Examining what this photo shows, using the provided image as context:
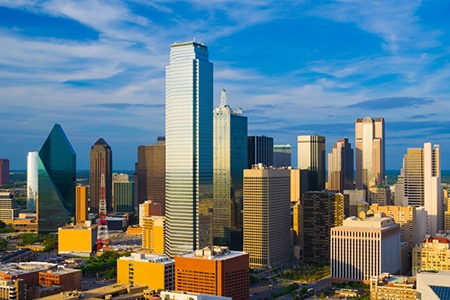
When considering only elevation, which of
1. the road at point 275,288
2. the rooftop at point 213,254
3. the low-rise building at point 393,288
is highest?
the rooftop at point 213,254

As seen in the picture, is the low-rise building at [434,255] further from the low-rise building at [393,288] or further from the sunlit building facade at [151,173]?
the sunlit building facade at [151,173]

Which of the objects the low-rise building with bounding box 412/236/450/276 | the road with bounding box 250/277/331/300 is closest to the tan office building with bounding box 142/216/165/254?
the road with bounding box 250/277/331/300

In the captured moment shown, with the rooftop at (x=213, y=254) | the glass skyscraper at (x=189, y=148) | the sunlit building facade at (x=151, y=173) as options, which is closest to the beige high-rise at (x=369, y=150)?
the sunlit building facade at (x=151, y=173)

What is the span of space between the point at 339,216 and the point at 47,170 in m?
58.1

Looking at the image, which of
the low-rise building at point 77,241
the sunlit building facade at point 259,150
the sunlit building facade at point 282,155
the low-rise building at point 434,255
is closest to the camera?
the low-rise building at point 434,255

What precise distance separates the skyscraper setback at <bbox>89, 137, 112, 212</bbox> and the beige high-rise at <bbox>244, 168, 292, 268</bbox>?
266 feet

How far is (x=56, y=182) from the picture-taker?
112875 mm

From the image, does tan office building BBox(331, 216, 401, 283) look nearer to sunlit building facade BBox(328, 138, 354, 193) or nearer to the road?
the road

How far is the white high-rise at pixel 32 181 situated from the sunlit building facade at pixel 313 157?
72066 millimetres

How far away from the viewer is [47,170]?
11300 cm

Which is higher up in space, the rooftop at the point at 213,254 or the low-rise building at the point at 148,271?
the rooftop at the point at 213,254

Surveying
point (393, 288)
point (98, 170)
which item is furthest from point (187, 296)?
point (98, 170)

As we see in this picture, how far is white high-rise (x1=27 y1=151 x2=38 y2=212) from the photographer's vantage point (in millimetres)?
157113

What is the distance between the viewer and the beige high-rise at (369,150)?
179125 millimetres
